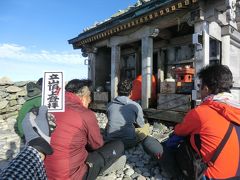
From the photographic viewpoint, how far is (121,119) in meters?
4.66

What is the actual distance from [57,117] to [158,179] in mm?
2005

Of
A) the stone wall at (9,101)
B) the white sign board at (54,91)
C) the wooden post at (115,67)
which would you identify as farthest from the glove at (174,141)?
the stone wall at (9,101)

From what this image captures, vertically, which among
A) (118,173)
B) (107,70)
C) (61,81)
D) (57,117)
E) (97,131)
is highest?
(107,70)

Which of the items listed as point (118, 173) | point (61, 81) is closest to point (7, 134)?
point (118, 173)

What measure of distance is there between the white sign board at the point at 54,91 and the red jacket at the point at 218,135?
138 cm

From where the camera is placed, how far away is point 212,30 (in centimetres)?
657

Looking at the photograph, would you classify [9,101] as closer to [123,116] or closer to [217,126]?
[123,116]

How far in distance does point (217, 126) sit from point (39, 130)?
5.59 ft

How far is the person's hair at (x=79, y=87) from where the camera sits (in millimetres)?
3103

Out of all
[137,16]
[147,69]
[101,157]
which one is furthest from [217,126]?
[137,16]

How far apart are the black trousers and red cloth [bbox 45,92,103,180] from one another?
276mm

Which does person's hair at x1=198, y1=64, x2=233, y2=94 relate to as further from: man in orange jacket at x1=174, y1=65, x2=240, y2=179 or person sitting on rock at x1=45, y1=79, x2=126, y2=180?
person sitting on rock at x1=45, y1=79, x2=126, y2=180

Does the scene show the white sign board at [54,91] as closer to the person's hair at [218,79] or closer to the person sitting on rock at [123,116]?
the person's hair at [218,79]

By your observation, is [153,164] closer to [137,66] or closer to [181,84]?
[181,84]
